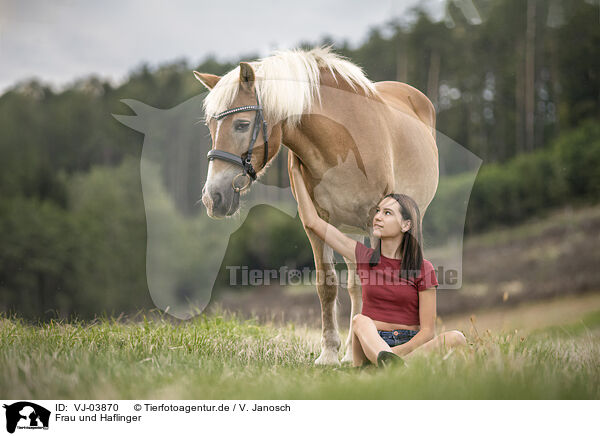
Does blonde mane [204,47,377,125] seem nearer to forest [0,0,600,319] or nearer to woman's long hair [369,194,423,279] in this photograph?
woman's long hair [369,194,423,279]

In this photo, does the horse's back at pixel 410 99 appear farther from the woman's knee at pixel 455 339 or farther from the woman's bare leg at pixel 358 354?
the woman's bare leg at pixel 358 354

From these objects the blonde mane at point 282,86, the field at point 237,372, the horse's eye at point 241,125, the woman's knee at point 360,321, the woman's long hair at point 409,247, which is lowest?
the field at point 237,372

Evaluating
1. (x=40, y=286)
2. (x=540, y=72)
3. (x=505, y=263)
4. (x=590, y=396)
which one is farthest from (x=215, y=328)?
(x=540, y=72)

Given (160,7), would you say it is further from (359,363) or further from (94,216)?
(94,216)

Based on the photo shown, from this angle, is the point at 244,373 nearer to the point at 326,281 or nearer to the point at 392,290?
the point at 392,290

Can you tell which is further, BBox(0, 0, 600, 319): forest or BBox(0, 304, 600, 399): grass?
BBox(0, 0, 600, 319): forest

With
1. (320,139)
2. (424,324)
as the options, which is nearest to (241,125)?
(320,139)

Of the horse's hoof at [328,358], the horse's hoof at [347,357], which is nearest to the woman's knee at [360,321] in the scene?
the horse's hoof at [328,358]

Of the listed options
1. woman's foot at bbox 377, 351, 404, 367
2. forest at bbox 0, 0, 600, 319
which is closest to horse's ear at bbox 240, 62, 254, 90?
woman's foot at bbox 377, 351, 404, 367

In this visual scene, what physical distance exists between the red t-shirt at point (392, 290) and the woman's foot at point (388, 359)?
31 centimetres

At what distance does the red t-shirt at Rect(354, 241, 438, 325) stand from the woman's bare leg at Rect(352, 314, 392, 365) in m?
0.13

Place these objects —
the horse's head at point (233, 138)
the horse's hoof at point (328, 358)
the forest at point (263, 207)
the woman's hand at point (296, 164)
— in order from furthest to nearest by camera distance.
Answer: the forest at point (263, 207) → the woman's hand at point (296, 164) → the horse's hoof at point (328, 358) → the horse's head at point (233, 138)

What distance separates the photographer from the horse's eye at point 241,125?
303 centimetres
